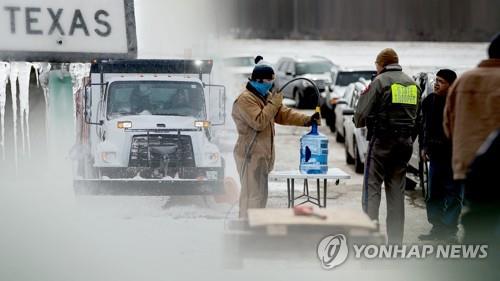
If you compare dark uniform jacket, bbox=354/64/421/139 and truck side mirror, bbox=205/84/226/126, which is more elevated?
dark uniform jacket, bbox=354/64/421/139

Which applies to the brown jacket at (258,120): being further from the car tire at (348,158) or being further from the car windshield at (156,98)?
the car tire at (348,158)

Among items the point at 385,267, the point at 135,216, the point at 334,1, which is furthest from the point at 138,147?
the point at 334,1

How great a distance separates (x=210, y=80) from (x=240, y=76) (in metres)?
18.2

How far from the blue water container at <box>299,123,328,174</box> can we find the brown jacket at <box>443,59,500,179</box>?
3.45m

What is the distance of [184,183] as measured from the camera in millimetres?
15711

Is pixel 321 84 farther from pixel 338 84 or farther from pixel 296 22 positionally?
pixel 296 22

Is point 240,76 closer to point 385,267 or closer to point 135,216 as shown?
point 135,216

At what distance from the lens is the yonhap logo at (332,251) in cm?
745

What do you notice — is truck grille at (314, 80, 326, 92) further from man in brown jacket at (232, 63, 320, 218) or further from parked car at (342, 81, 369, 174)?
man in brown jacket at (232, 63, 320, 218)

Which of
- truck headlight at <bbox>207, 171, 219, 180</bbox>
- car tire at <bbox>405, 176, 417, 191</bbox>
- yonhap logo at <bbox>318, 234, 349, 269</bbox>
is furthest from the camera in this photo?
car tire at <bbox>405, 176, 417, 191</bbox>

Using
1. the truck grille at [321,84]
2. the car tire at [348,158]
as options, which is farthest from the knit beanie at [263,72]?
the truck grille at [321,84]

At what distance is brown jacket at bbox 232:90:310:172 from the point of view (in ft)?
34.8

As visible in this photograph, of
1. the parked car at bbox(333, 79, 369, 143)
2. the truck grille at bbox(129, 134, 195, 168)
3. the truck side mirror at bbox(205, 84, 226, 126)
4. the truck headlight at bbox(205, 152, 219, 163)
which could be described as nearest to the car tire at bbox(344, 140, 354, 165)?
the parked car at bbox(333, 79, 369, 143)

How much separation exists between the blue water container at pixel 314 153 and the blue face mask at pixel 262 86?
0.82 m
